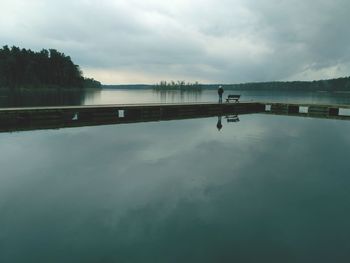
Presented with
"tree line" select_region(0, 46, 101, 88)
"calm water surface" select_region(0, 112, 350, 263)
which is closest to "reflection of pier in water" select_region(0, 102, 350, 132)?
"calm water surface" select_region(0, 112, 350, 263)

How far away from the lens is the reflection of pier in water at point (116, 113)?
2123 centimetres

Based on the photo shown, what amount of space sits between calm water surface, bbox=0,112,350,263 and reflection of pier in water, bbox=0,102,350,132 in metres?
7.07

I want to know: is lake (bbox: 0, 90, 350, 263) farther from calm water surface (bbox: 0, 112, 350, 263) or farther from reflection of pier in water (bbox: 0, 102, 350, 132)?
reflection of pier in water (bbox: 0, 102, 350, 132)

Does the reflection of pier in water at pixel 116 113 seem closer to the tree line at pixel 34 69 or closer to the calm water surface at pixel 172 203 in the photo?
the calm water surface at pixel 172 203

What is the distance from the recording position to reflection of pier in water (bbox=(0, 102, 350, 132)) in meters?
21.2

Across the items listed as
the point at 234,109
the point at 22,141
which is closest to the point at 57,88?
the point at 234,109

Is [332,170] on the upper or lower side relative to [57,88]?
lower

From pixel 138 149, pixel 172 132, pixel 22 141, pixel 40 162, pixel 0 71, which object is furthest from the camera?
pixel 0 71

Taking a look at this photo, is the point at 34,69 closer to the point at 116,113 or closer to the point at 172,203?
the point at 116,113

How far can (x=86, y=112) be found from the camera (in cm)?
2450

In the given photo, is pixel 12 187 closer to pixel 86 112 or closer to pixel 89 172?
pixel 89 172

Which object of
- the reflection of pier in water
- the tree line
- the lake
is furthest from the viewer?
the tree line

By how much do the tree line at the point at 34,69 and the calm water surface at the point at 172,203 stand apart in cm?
10570

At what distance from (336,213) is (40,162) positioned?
11.1 meters
